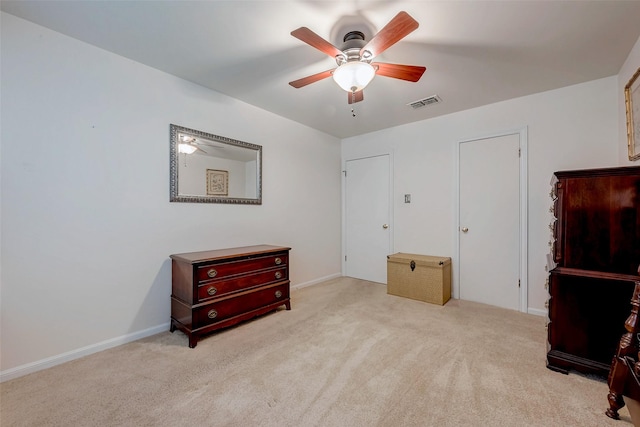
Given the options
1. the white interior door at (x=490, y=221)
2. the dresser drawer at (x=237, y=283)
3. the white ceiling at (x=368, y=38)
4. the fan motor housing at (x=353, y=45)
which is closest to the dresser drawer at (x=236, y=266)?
the dresser drawer at (x=237, y=283)

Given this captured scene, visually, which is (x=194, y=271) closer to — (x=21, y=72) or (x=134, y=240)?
(x=134, y=240)

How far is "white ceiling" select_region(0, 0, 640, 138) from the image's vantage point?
1679 mm

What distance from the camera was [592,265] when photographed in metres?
1.71

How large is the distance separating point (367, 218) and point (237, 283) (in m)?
2.42

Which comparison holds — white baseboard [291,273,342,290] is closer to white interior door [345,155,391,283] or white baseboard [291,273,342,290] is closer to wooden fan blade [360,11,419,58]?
white interior door [345,155,391,283]

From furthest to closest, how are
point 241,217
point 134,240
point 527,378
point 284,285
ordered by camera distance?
point 241,217 → point 284,285 → point 134,240 → point 527,378

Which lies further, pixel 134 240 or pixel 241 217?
Answer: pixel 241 217

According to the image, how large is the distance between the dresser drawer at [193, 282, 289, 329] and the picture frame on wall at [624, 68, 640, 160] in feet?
10.8

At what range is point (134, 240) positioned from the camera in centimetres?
229

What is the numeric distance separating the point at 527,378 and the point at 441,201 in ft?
7.15

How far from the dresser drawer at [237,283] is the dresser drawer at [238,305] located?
0.07 meters

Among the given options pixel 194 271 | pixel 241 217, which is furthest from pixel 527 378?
pixel 241 217

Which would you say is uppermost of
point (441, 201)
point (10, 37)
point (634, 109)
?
point (10, 37)

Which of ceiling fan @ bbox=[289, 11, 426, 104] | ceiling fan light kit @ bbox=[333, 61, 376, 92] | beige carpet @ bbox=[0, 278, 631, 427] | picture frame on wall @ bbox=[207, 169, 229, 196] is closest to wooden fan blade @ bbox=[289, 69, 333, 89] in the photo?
ceiling fan @ bbox=[289, 11, 426, 104]
